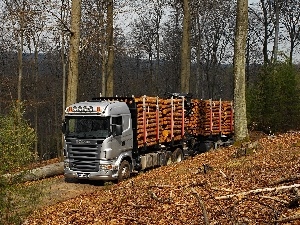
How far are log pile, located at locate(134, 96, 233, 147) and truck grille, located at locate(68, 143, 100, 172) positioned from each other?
2.44 m

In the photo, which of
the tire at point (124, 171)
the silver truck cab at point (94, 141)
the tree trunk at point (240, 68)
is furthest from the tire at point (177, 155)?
the tree trunk at point (240, 68)

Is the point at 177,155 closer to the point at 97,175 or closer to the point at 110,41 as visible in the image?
the point at 97,175

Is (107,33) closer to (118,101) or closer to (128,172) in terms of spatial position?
(118,101)

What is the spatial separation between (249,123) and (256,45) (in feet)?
84.0

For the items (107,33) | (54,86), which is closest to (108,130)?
(107,33)

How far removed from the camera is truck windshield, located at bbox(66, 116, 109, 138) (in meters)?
14.4

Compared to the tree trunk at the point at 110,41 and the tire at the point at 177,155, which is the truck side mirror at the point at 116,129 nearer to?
the tire at the point at 177,155

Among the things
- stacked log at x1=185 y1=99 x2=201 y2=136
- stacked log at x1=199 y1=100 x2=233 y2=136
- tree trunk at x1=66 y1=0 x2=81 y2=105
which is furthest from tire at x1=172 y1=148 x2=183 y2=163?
tree trunk at x1=66 y1=0 x2=81 y2=105

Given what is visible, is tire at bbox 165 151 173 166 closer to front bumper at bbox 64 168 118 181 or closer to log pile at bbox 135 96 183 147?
log pile at bbox 135 96 183 147

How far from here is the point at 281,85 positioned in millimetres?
24234

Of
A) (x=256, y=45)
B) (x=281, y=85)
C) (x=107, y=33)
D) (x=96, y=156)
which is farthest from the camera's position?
(x=256, y=45)

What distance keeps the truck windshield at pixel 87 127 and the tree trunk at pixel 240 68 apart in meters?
5.05

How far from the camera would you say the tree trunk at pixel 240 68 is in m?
14.4

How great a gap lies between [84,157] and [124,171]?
174cm
